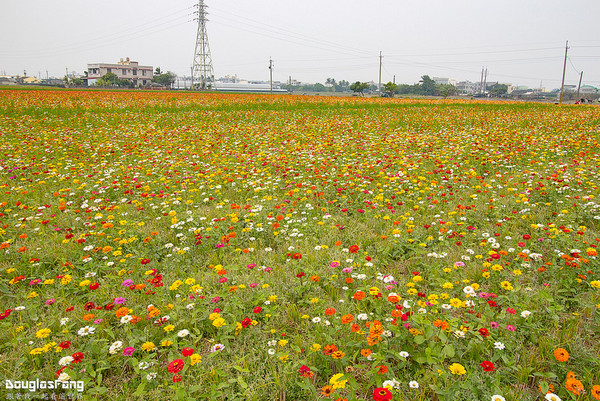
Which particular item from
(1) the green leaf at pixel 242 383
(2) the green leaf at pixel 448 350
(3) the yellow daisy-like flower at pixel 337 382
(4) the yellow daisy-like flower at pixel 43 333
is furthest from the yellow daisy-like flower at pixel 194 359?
(2) the green leaf at pixel 448 350

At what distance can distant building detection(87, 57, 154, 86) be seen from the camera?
102875 mm

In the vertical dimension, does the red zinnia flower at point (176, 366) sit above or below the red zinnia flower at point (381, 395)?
below

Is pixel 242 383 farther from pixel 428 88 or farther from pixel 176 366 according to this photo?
pixel 428 88

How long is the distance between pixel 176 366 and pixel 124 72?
124m

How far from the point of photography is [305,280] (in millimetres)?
3031

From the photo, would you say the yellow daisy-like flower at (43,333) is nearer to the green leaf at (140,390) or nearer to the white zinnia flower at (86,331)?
the white zinnia flower at (86,331)

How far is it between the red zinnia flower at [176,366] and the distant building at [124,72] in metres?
118

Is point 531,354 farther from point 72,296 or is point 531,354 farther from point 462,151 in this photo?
point 462,151

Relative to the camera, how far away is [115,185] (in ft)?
17.9

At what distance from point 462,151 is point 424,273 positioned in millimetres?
5692

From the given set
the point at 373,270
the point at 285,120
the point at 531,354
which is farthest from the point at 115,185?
the point at 285,120

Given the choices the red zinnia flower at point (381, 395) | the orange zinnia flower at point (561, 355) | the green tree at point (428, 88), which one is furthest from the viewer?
the green tree at point (428, 88)

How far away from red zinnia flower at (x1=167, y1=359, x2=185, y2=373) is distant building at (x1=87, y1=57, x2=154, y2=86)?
117687 millimetres

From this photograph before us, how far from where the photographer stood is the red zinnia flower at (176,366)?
6.30 ft
